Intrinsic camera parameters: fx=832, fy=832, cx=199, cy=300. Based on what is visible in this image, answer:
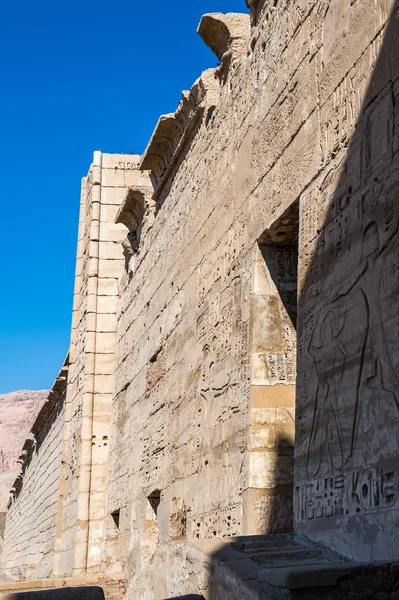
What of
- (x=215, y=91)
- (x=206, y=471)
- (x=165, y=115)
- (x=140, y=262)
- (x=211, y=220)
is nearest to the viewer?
(x=206, y=471)

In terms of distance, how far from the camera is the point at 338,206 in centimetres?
487

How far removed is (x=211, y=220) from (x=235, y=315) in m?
1.47

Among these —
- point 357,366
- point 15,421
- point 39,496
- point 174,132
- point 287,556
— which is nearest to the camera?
point 287,556

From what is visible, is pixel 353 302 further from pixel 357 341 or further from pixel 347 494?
pixel 347 494

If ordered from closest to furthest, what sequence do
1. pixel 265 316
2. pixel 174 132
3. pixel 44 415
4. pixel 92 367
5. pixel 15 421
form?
pixel 265 316 < pixel 174 132 < pixel 92 367 < pixel 44 415 < pixel 15 421

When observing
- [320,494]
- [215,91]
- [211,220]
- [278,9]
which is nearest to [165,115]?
[215,91]

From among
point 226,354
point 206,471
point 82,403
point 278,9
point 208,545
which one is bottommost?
point 208,545

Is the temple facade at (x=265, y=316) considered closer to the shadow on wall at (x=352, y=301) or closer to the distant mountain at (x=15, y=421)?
the shadow on wall at (x=352, y=301)

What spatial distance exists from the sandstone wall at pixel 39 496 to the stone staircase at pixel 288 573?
36.2 feet

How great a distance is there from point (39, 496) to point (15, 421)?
45.5 metres

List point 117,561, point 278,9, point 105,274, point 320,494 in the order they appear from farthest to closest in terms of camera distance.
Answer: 1. point 105,274
2. point 117,561
3. point 278,9
4. point 320,494

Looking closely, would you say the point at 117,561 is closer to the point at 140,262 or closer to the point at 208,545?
the point at 140,262

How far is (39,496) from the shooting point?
777 inches

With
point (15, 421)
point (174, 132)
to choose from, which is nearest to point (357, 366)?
point (174, 132)
